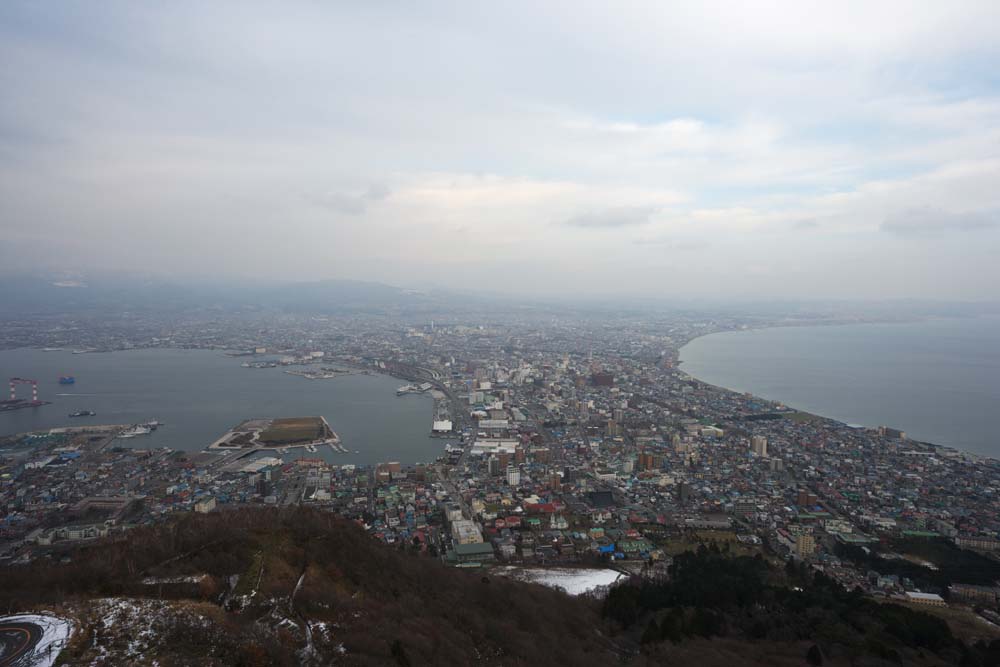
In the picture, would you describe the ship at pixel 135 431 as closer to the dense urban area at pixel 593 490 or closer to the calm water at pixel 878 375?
the dense urban area at pixel 593 490

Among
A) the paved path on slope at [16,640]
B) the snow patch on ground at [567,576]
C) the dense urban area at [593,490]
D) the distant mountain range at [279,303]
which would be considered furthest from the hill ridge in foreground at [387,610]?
the distant mountain range at [279,303]

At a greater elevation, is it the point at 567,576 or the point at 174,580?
the point at 174,580

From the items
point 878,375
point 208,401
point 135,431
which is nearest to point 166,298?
point 208,401

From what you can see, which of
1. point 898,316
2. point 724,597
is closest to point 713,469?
point 724,597

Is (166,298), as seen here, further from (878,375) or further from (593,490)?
(878,375)

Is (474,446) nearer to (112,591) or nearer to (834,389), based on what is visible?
(112,591)

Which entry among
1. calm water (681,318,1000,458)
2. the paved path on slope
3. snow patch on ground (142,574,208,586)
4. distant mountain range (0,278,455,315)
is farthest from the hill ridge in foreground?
distant mountain range (0,278,455,315)

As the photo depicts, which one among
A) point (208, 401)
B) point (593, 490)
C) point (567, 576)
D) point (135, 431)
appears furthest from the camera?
point (208, 401)
